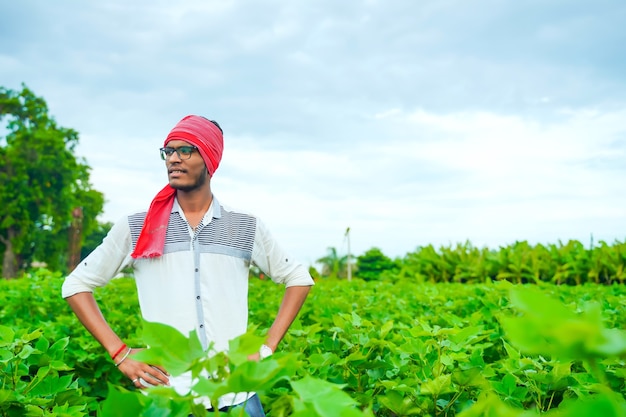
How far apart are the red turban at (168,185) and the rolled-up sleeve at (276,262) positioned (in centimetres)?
40

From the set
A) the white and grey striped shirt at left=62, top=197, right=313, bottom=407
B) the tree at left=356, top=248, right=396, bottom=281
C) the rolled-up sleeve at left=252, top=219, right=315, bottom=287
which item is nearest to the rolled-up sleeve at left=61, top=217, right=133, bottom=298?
the white and grey striped shirt at left=62, top=197, right=313, bottom=407

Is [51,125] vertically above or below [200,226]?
above

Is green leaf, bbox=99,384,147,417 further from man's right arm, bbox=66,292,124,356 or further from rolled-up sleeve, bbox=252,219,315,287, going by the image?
rolled-up sleeve, bbox=252,219,315,287

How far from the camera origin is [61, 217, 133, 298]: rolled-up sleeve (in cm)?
313

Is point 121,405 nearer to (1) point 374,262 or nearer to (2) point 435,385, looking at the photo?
(2) point 435,385

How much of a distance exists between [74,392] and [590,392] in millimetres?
1898

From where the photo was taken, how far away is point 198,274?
3.08m

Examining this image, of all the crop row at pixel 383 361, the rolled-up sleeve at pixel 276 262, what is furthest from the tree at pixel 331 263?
the rolled-up sleeve at pixel 276 262

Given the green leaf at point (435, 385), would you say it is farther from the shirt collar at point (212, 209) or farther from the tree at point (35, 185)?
the tree at point (35, 185)

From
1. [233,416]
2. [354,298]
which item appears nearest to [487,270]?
[354,298]

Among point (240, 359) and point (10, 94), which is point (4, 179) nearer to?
point (10, 94)

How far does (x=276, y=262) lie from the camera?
3.35 meters

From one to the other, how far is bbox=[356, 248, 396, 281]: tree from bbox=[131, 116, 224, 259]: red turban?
57.1 ft

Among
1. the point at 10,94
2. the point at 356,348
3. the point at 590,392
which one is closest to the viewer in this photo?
the point at 590,392
